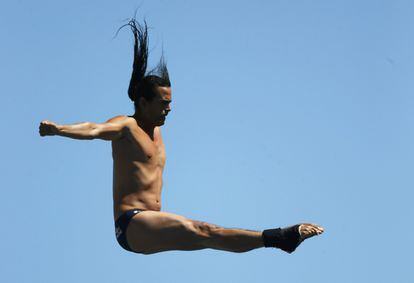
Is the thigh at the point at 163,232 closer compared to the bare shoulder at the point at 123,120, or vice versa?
the thigh at the point at 163,232

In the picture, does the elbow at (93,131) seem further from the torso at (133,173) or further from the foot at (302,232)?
the foot at (302,232)

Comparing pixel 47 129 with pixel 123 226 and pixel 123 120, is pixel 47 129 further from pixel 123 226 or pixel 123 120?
pixel 123 226

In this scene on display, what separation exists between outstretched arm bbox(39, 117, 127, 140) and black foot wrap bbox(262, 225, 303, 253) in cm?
236

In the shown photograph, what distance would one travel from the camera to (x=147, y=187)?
1194 centimetres

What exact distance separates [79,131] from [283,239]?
2.83m

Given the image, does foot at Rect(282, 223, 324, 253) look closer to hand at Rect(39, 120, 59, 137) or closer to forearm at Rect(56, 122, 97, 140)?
forearm at Rect(56, 122, 97, 140)

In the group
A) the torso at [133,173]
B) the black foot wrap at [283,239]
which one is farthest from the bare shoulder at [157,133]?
the black foot wrap at [283,239]

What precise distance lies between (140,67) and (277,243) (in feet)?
12.2

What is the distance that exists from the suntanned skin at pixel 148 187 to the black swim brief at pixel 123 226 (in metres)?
0.08

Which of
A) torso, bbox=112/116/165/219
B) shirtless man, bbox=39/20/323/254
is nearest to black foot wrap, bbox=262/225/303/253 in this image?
shirtless man, bbox=39/20/323/254

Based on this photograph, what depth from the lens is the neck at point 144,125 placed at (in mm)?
12280

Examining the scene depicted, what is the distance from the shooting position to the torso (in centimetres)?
1186

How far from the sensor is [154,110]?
40.5ft

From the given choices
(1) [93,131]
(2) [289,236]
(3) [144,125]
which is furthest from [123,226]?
(2) [289,236]
